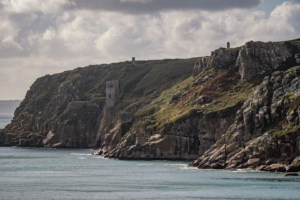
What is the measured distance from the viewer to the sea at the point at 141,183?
297ft

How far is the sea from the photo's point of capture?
90.6 metres

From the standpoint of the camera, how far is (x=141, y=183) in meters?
106

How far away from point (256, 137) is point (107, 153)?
7059 cm

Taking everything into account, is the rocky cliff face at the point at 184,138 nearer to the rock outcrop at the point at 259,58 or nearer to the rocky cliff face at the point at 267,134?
the rocky cliff face at the point at 267,134

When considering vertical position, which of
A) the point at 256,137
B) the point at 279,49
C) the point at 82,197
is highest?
the point at 279,49

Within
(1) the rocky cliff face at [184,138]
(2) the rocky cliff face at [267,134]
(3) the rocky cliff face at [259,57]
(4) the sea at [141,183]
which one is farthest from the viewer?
(3) the rocky cliff face at [259,57]

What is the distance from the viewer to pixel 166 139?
503ft

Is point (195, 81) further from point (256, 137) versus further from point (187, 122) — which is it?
point (256, 137)

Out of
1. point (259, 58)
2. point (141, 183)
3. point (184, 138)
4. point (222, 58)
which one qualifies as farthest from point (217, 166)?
point (222, 58)

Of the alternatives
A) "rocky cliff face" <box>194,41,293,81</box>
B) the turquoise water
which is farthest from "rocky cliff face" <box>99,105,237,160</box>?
"rocky cliff face" <box>194,41,293,81</box>

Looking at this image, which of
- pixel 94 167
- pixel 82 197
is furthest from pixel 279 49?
pixel 82 197

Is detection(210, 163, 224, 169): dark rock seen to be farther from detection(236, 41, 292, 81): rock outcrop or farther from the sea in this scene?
detection(236, 41, 292, 81): rock outcrop

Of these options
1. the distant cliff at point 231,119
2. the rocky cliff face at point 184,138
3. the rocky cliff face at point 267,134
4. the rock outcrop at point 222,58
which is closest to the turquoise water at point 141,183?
the rocky cliff face at point 267,134

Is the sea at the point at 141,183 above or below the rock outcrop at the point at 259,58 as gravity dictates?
below
